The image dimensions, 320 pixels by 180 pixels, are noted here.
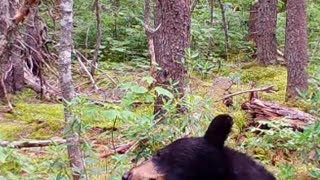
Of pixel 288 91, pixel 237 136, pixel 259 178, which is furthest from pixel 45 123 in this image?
pixel 259 178

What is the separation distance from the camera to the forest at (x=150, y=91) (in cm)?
419

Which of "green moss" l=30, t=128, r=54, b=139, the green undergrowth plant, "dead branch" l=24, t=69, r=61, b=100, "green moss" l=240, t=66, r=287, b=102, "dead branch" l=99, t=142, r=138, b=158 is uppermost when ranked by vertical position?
the green undergrowth plant

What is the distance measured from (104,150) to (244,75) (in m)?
6.35

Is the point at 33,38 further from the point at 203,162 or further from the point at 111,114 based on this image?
the point at 203,162

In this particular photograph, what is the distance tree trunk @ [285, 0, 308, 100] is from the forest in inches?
0.7

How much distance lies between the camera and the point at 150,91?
14.9 feet

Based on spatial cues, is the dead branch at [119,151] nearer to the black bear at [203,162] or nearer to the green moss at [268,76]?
the black bear at [203,162]

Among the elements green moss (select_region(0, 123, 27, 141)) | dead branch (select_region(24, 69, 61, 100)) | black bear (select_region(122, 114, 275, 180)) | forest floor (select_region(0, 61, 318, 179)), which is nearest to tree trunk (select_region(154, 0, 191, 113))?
Result: forest floor (select_region(0, 61, 318, 179))

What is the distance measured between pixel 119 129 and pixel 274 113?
1.86 meters

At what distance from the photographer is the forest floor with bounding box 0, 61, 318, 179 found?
13.8 feet

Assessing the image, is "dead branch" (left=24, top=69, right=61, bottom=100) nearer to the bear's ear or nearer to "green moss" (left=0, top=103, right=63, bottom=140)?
"green moss" (left=0, top=103, right=63, bottom=140)

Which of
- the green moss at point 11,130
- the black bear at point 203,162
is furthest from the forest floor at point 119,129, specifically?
the black bear at point 203,162

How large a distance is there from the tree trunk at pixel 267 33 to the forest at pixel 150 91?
2 cm

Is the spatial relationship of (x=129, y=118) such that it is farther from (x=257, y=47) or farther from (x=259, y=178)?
(x=257, y=47)
